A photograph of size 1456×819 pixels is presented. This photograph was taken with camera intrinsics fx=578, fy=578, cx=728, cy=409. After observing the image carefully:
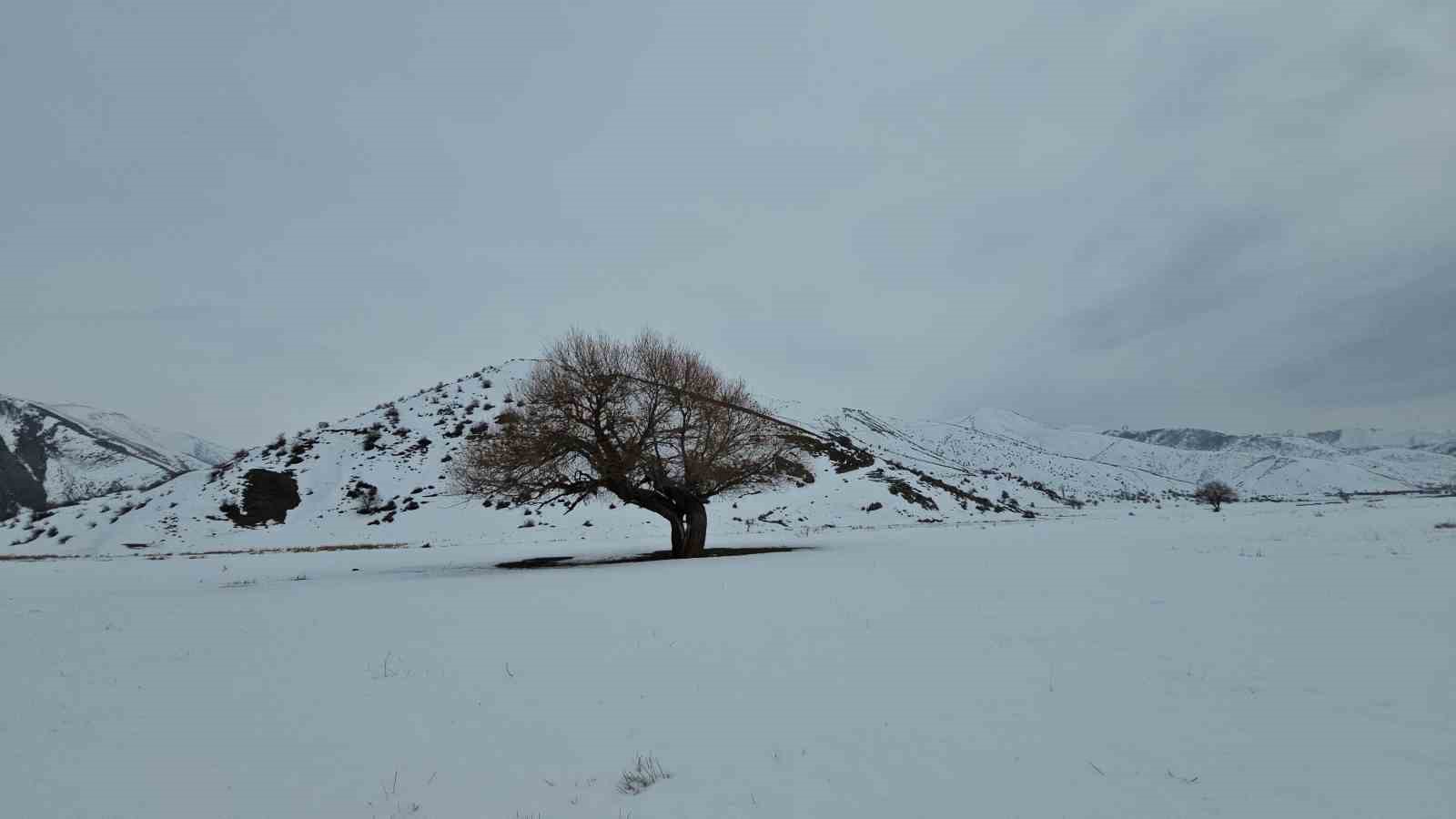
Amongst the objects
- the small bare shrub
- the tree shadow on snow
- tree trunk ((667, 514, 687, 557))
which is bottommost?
the small bare shrub

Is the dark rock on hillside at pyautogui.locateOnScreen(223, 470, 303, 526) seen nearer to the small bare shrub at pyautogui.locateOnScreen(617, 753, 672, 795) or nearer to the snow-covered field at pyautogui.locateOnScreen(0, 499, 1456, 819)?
the snow-covered field at pyautogui.locateOnScreen(0, 499, 1456, 819)

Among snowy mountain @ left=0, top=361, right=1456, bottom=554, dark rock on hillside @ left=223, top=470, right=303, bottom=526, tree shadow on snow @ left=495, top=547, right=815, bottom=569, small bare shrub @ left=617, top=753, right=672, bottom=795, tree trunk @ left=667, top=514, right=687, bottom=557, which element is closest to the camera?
small bare shrub @ left=617, top=753, right=672, bottom=795

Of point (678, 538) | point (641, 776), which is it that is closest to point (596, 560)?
point (678, 538)

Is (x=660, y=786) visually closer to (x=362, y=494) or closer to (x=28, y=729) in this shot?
(x=28, y=729)

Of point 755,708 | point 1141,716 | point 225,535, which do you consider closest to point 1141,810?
point 1141,716

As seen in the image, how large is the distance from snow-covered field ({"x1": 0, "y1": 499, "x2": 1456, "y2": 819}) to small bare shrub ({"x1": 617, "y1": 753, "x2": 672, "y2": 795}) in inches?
4.9

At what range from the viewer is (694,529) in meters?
26.0

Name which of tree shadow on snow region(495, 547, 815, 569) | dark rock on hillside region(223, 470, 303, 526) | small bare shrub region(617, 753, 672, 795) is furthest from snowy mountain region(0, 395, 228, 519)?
small bare shrub region(617, 753, 672, 795)

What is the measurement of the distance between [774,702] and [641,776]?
6.62ft

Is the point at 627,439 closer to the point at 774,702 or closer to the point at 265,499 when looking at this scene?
the point at 774,702

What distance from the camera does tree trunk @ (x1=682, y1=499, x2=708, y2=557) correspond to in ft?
84.8

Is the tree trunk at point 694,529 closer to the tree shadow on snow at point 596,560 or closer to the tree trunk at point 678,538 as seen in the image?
the tree trunk at point 678,538

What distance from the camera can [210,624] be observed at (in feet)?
38.4

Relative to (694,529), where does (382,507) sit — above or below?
above
